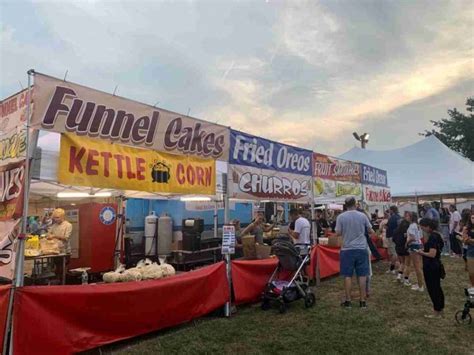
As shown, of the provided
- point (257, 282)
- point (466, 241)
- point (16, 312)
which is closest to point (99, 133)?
point (16, 312)

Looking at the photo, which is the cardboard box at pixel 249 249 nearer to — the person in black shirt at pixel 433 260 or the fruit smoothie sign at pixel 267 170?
the fruit smoothie sign at pixel 267 170

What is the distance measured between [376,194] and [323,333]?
9.01m

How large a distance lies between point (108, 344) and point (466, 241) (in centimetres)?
546

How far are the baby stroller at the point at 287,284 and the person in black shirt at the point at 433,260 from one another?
187cm

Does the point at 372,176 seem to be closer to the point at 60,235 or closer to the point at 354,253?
the point at 354,253

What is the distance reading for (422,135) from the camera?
124 ft

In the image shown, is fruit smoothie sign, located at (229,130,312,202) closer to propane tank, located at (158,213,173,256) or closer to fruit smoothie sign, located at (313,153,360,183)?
fruit smoothie sign, located at (313,153,360,183)

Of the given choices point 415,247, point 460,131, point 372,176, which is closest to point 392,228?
point 415,247

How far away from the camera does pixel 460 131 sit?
108 feet

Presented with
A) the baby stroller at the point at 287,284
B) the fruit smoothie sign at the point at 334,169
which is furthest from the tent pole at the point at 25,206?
the fruit smoothie sign at the point at 334,169

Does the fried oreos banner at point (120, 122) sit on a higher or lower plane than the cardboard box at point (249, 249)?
higher

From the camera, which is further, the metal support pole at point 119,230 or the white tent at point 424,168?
the white tent at point 424,168

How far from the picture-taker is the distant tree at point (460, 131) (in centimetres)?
3200

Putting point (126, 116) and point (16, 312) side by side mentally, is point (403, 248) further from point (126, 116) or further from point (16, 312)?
point (16, 312)
